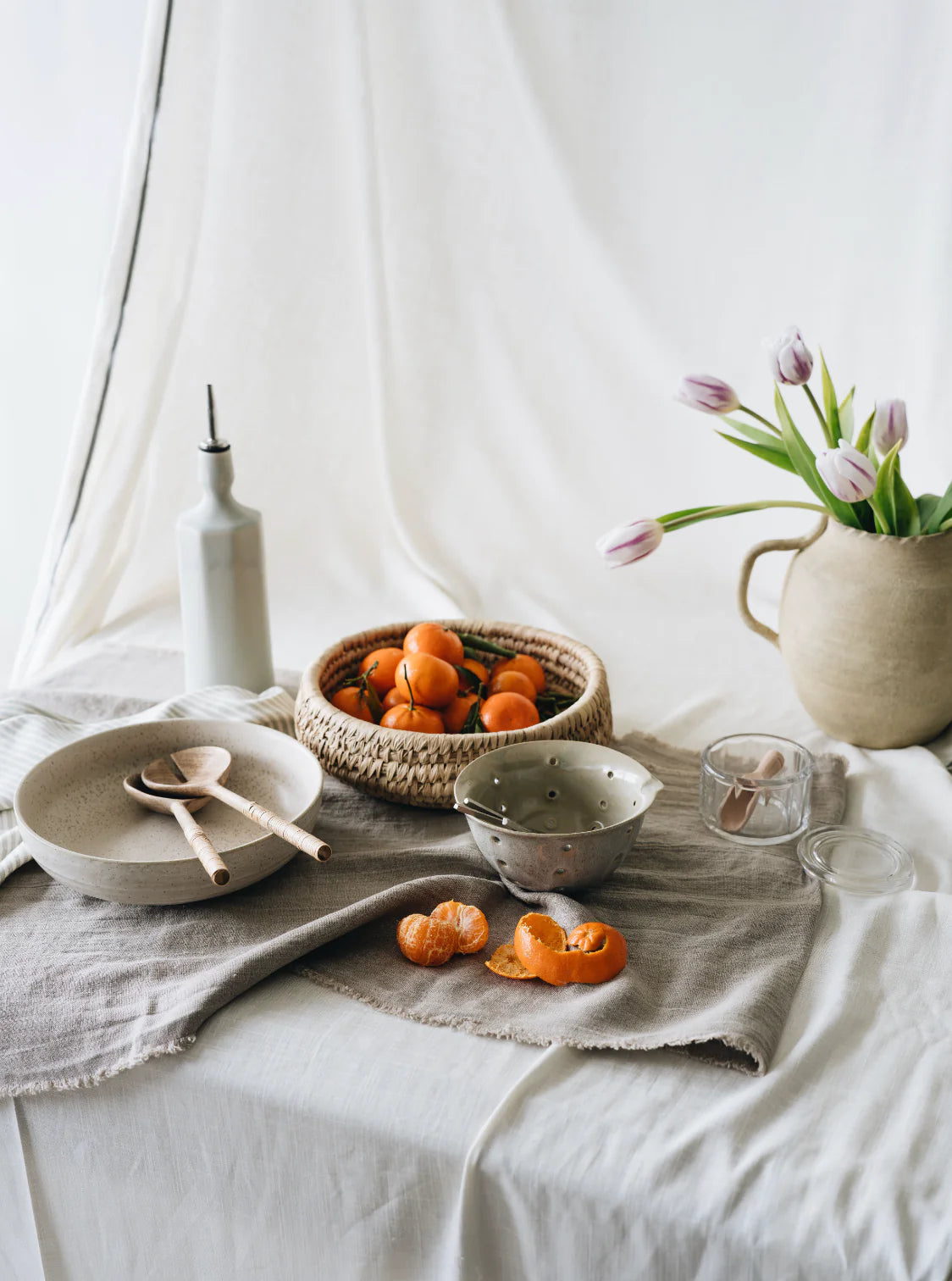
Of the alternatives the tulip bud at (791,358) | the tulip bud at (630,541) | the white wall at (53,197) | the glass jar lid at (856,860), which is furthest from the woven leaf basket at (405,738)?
the white wall at (53,197)

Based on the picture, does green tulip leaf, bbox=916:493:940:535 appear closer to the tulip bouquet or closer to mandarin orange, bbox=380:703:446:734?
the tulip bouquet

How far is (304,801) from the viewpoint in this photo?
1.01m

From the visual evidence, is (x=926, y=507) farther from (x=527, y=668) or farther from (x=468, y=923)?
(x=468, y=923)

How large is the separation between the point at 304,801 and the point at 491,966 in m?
0.24

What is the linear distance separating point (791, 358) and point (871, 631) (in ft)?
0.94

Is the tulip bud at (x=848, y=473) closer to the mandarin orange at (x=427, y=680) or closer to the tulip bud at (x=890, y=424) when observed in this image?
the tulip bud at (x=890, y=424)

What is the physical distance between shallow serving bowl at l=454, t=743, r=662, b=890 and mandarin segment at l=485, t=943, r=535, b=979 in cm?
6

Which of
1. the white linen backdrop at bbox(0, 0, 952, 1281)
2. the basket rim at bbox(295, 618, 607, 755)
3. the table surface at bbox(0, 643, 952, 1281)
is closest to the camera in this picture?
the table surface at bbox(0, 643, 952, 1281)

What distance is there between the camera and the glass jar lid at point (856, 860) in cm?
98

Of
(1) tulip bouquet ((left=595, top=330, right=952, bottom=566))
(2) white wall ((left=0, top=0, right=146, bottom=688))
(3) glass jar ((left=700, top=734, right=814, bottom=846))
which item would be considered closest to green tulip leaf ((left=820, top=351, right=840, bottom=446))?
(1) tulip bouquet ((left=595, top=330, right=952, bottom=566))

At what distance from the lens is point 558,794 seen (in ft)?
3.27

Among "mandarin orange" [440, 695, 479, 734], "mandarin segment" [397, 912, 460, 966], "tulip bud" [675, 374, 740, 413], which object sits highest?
"tulip bud" [675, 374, 740, 413]

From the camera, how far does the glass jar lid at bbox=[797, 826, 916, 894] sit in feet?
3.21

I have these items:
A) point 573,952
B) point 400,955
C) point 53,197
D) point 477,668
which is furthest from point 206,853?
point 53,197
